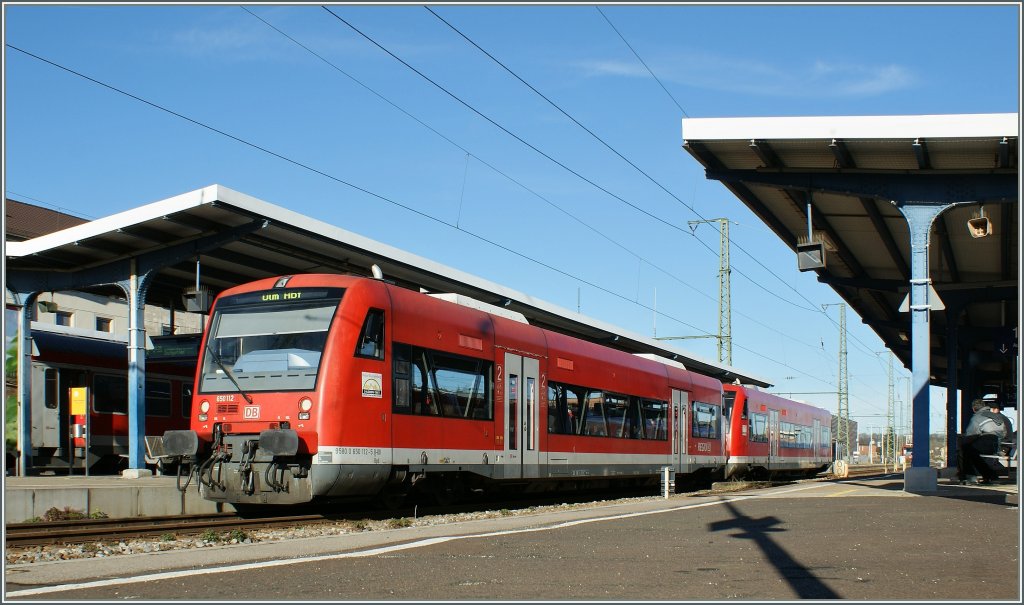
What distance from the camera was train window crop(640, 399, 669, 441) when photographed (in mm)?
23453

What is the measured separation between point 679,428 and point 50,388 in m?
14.7

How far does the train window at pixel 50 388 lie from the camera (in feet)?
79.9

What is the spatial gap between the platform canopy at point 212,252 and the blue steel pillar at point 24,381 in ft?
1.44

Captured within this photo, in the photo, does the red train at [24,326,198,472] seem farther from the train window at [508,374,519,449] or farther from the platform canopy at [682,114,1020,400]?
the platform canopy at [682,114,1020,400]

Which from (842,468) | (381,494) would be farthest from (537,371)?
(842,468)

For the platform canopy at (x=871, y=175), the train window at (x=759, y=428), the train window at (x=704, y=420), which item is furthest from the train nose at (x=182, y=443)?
the train window at (x=759, y=428)

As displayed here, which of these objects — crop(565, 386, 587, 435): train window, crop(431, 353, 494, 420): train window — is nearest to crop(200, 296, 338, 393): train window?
crop(431, 353, 494, 420): train window

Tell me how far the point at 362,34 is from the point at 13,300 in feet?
41.6

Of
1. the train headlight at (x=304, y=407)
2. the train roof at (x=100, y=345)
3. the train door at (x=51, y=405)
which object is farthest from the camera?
the train roof at (x=100, y=345)

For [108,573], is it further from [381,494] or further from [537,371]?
[537,371]

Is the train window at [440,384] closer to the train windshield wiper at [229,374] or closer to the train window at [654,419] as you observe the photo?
the train windshield wiper at [229,374]

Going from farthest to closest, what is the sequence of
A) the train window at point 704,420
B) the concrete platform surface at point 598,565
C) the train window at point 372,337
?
the train window at point 704,420, the train window at point 372,337, the concrete platform surface at point 598,565

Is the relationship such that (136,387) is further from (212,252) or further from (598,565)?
(598,565)

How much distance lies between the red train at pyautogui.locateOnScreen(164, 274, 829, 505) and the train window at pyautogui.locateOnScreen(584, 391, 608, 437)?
1.56 metres
